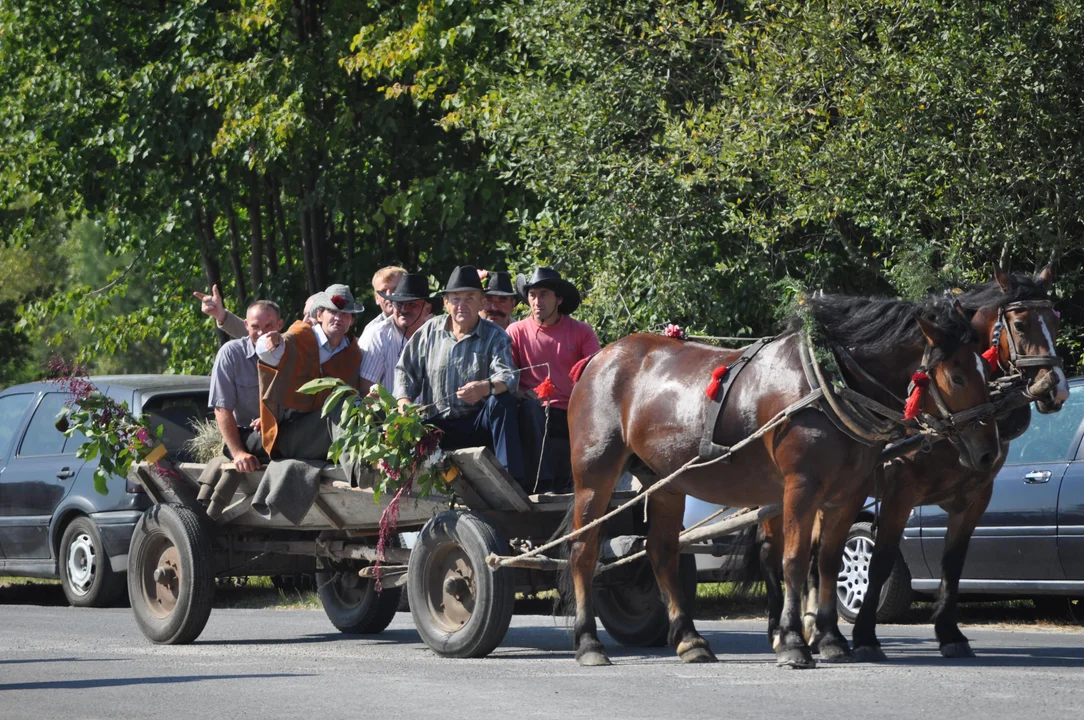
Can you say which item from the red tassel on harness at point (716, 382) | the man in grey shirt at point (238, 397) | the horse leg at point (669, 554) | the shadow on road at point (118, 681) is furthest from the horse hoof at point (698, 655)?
the man in grey shirt at point (238, 397)

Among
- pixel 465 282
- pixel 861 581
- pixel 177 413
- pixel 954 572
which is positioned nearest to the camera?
pixel 954 572

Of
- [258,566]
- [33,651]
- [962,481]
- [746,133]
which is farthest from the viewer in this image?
[746,133]

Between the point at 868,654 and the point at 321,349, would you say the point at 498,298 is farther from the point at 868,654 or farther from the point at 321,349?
the point at 868,654

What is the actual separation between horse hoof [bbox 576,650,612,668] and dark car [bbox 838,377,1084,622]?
7.87 ft

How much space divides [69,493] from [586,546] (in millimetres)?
5973

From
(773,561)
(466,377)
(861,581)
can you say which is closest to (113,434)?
(466,377)

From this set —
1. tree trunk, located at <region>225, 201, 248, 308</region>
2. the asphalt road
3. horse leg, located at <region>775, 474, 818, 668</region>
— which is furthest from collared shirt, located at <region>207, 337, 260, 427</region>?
tree trunk, located at <region>225, 201, 248, 308</region>

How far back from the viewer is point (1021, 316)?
26.6 feet

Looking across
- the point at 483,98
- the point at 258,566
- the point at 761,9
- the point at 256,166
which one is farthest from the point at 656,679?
the point at 256,166

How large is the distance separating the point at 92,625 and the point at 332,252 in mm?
11013

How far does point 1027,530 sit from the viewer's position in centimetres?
1020

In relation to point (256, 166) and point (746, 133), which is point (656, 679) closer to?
point (746, 133)

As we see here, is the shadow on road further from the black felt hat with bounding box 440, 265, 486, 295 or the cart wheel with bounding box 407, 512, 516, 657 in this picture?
the black felt hat with bounding box 440, 265, 486, 295

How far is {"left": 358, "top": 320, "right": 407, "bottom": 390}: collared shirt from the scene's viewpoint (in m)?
10.5
